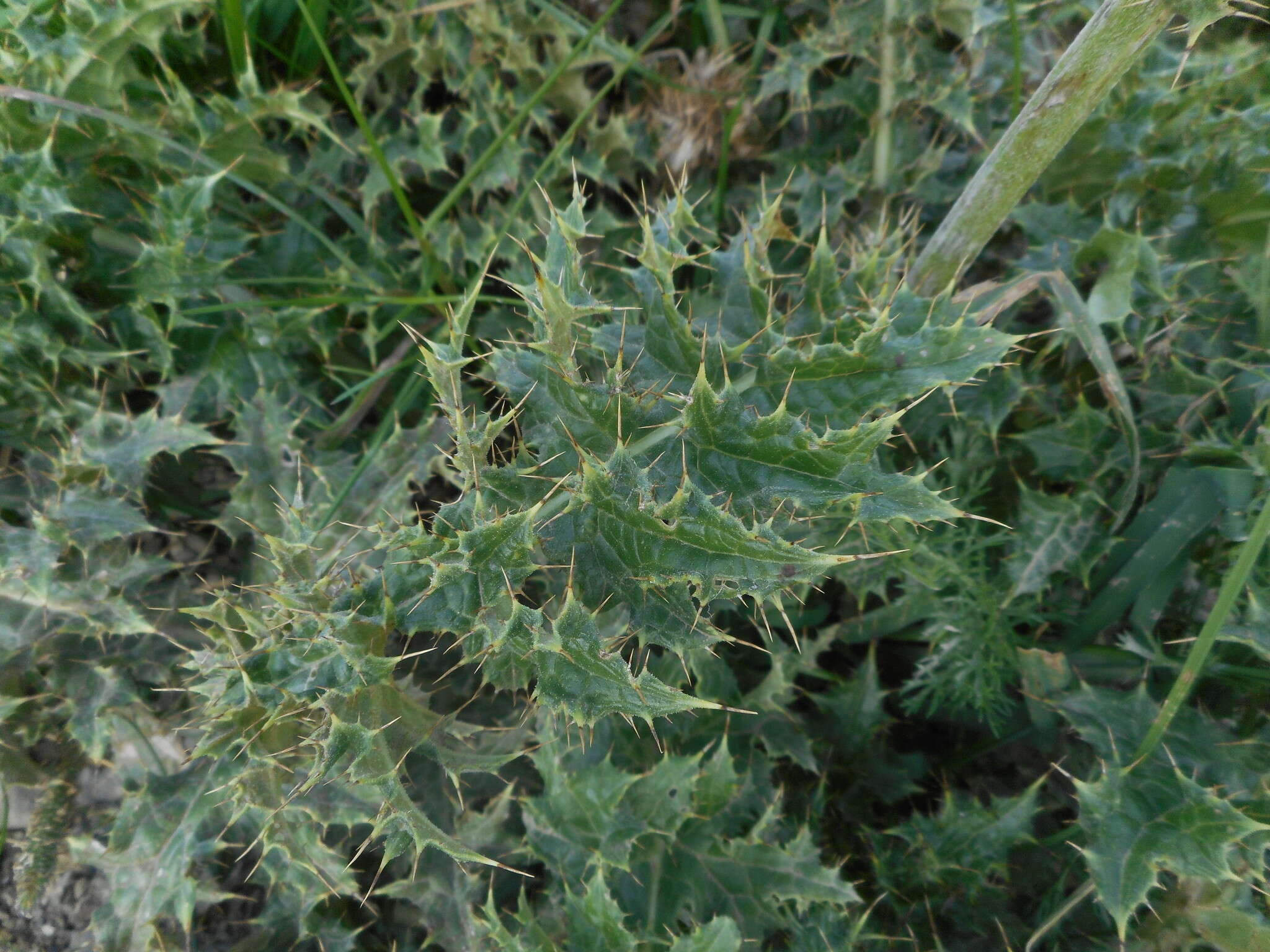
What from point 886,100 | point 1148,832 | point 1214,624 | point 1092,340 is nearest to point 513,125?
point 886,100

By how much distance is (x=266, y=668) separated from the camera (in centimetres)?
149

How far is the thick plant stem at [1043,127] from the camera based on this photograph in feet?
4.59

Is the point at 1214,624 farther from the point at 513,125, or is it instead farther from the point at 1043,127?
the point at 513,125

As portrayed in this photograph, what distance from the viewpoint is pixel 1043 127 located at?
1.55 meters

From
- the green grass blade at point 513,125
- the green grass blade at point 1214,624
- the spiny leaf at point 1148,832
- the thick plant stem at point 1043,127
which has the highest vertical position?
the green grass blade at point 513,125

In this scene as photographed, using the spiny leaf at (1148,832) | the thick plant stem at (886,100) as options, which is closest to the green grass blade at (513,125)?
the thick plant stem at (886,100)

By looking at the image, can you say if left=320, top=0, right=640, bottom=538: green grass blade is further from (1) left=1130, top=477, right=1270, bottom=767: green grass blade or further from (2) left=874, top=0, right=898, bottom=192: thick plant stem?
(1) left=1130, top=477, right=1270, bottom=767: green grass blade

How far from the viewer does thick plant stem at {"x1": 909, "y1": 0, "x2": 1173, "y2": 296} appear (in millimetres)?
1398

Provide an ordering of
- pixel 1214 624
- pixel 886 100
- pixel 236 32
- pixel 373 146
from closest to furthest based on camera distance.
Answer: pixel 1214 624, pixel 373 146, pixel 236 32, pixel 886 100

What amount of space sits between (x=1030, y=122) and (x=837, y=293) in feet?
1.62

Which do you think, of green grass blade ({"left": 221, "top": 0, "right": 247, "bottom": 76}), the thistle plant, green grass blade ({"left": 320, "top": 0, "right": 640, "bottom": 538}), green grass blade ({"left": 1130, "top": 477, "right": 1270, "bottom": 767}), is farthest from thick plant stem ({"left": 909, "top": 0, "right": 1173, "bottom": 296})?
green grass blade ({"left": 221, "top": 0, "right": 247, "bottom": 76})

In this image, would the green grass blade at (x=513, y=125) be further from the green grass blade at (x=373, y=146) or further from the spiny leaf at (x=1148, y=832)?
the spiny leaf at (x=1148, y=832)

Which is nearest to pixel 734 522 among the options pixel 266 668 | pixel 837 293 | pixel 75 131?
pixel 837 293

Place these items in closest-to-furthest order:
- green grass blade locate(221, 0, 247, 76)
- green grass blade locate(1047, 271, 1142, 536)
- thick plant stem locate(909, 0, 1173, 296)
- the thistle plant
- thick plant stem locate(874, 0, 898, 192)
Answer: thick plant stem locate(909, 0, 1173, 296)
the thistle plant
green grass blade locate(1047, 271, 1142, 536)
green grass blade locate(221, 0, 247, 76)
thick plant stem locate(874, 0, 898, 192)
